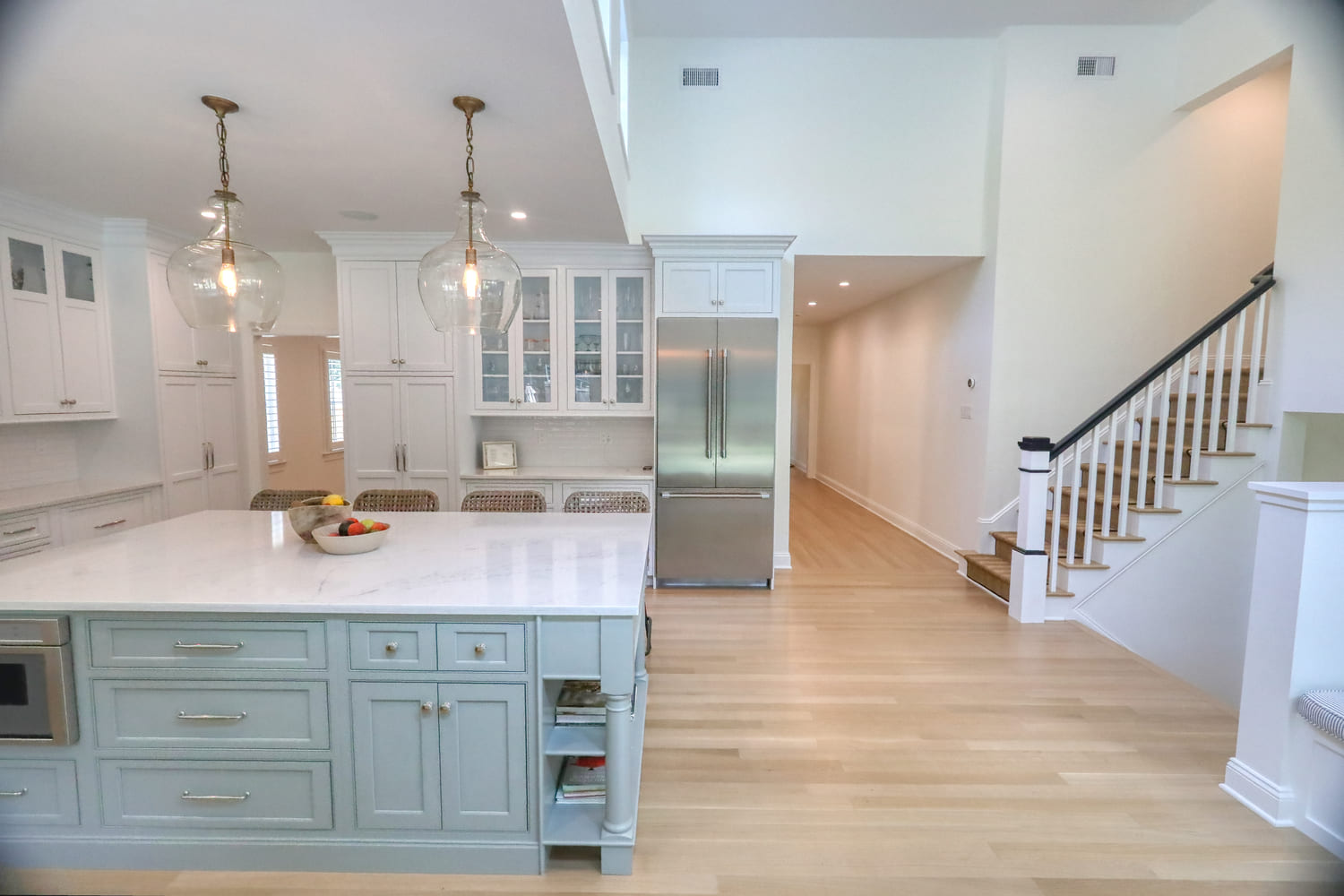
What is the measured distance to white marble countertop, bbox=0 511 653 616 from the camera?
5.37ft

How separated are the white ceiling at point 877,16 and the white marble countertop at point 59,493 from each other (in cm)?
481

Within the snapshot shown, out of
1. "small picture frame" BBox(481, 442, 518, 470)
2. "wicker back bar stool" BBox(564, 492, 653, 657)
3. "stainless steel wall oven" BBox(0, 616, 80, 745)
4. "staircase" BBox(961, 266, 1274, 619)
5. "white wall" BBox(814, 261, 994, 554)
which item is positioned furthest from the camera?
"white wall" BBox(814, 261, 994, 554)

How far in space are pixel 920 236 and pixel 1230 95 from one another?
2.51 metres

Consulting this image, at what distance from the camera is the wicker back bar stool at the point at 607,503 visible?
3.14m

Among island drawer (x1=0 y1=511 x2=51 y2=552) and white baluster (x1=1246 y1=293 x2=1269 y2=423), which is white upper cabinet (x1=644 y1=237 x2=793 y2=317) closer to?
white baluster (x1=1246 y1=293 x2=1269 y2=423)

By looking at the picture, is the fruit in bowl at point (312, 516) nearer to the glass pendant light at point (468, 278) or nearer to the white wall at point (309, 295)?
the glass pendant light at point (468, 278)

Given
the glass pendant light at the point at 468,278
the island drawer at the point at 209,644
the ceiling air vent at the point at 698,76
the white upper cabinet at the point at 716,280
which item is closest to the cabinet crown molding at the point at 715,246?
the white upper cabinet at the point at 716,280

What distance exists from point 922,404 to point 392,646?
5297 mm

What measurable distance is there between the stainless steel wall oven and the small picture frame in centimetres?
297

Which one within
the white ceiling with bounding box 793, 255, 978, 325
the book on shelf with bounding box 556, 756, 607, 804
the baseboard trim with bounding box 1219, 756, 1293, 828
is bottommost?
the baseboard trim with bounding box 1219, 756, 1293, 828

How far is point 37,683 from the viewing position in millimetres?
1650

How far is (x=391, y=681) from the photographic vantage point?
1.69 metres

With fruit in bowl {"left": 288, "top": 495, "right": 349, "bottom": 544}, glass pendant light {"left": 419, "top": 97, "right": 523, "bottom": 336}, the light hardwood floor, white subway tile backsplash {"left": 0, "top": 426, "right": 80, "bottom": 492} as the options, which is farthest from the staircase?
white subway tile backsplash {"left": 0, "top": 426, "right": 80, "bottom": 492}

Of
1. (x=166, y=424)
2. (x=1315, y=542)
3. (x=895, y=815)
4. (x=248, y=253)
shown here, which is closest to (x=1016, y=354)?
(x=1315, y=542)
